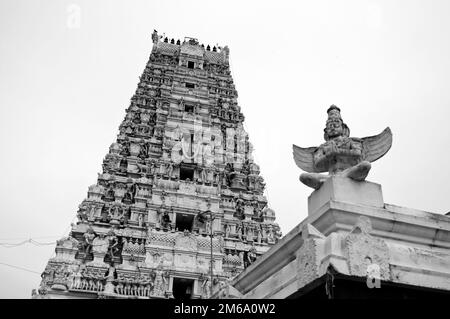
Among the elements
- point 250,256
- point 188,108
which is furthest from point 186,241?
point 188,108

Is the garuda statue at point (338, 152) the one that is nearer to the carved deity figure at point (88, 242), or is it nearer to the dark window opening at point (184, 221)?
the carved deity figure at point (88, 242)

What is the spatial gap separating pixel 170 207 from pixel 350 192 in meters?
19.2

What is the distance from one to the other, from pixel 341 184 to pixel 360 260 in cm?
104

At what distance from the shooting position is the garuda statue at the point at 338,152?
224 inches

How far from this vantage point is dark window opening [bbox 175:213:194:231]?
24.1 m

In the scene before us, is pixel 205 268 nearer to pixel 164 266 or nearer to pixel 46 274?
pixel 164 266

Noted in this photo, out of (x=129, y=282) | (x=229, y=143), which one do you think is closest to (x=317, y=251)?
(x=129, y=282)

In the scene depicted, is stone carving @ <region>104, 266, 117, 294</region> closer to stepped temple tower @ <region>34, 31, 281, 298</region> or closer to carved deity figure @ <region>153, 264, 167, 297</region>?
stepped temple tower @ <region>34, 31, 281, 298</region>

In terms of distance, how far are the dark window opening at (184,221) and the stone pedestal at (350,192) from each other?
1907 cm

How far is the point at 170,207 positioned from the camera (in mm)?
23875

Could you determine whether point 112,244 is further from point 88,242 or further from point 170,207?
point 170,207

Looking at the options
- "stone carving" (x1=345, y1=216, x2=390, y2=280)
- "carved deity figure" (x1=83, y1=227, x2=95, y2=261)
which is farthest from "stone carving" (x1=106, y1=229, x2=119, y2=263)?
"stone carving" (x1=345, y1=216, x2=390, y2=280)

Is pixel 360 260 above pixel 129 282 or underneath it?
underneath

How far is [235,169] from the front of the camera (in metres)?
28.1
